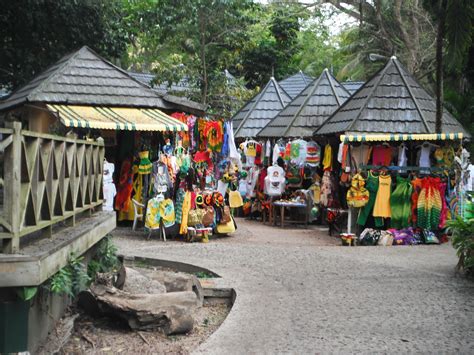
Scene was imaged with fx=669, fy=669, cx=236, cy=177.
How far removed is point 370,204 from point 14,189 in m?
11.1

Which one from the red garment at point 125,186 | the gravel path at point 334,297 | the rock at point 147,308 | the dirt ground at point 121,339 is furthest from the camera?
the red garment at point 125,186

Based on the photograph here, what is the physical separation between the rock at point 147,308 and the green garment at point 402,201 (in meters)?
8.06

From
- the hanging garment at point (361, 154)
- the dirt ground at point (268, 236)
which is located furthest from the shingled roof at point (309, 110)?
the hanging garment at point (361, 154)

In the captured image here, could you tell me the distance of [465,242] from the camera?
10.0 metres

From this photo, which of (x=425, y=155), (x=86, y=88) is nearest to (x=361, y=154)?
(x=425, y=155)

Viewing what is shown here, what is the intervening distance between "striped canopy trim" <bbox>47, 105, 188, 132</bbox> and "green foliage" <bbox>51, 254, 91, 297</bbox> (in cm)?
717

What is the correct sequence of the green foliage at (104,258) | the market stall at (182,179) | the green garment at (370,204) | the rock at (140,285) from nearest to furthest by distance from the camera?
the rock at (140,285)
the green foliage at (104,258)
the market stall at (182,179)
the green garment at (370,204)

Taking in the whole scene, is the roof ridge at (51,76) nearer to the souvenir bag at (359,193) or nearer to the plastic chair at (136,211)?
the plastic chair at (136,211)

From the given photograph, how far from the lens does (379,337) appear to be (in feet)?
21.9

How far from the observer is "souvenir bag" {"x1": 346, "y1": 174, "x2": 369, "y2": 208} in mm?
14938

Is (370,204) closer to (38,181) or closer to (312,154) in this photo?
(312,154)

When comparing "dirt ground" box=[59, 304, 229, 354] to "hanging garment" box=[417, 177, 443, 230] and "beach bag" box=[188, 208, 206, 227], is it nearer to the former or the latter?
"beach bag" box=[188, 208, 206, 227]

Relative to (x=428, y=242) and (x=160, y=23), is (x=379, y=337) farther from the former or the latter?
(x=160, y=23)

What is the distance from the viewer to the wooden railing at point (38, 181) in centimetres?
502
